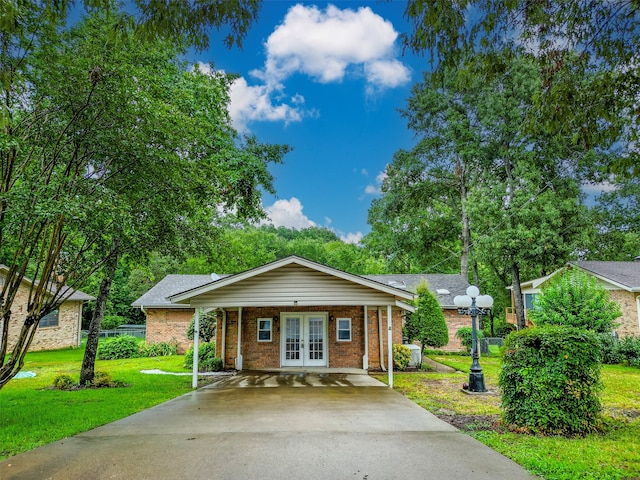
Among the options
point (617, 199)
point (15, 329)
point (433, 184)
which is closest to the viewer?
point (15, 329)

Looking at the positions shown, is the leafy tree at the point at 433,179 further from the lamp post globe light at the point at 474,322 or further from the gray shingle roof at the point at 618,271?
the lamp post globe light at the point at 474,322

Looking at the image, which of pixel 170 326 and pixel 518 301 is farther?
pixel 518 301

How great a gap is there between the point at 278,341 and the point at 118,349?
10.2 metres

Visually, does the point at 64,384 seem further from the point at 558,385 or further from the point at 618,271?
the point at 618,271

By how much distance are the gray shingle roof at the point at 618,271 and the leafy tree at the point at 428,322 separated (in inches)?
319

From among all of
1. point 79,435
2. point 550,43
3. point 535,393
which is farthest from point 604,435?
point 79,435

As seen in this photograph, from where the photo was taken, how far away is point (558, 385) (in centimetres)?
625

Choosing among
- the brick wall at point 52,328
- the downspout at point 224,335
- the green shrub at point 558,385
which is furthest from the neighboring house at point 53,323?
the green shrub at point 558,385

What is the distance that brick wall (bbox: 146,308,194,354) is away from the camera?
2195cm

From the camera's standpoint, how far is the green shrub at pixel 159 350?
21025mm

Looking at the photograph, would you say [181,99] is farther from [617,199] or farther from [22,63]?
[617,199]

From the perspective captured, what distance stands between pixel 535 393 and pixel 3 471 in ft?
23.2

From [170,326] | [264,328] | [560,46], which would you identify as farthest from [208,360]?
[560,46]

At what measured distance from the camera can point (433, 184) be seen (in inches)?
1134
